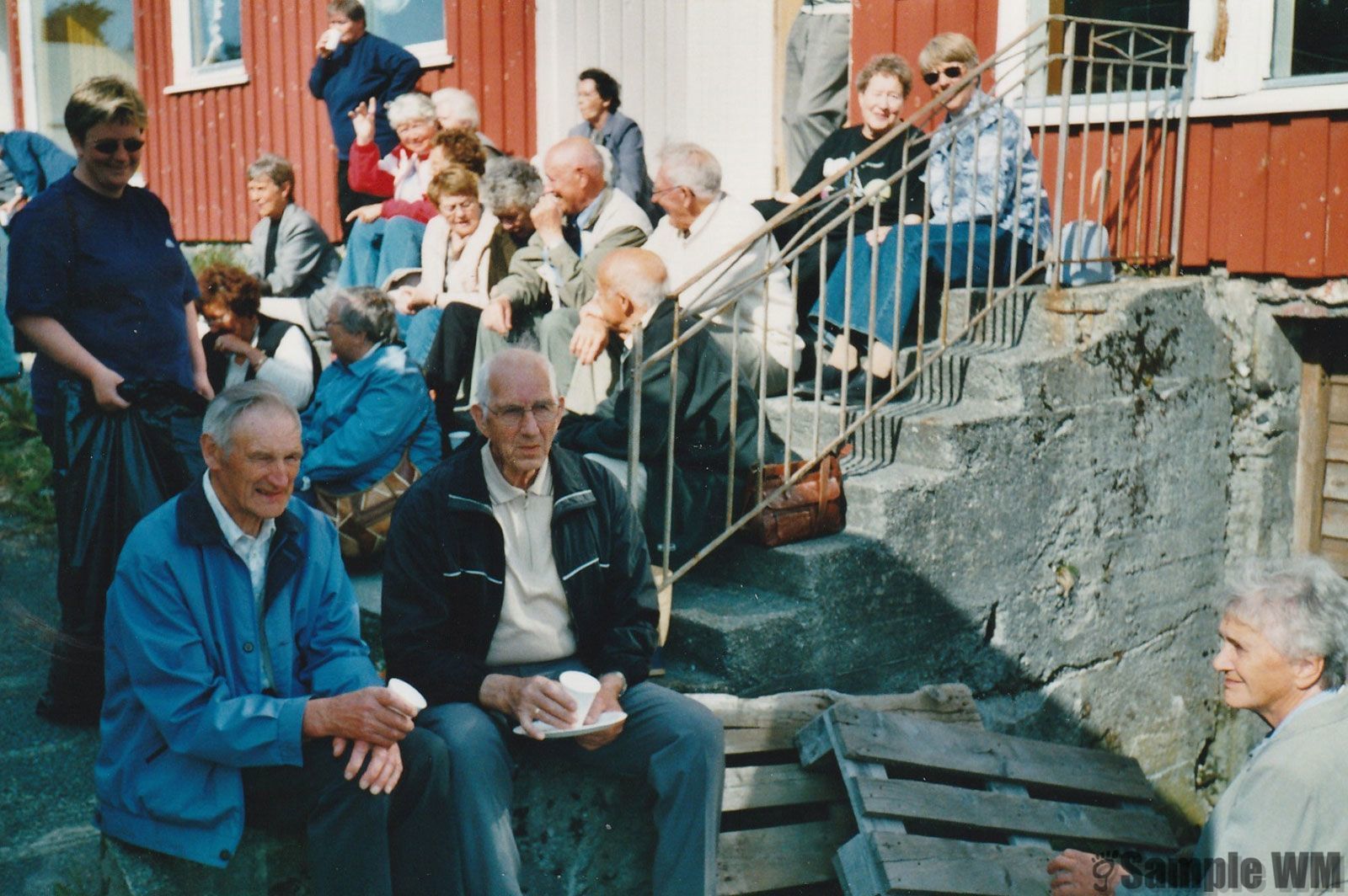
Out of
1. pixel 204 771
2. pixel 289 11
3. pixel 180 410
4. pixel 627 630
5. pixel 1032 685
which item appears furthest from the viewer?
pixel 289 11

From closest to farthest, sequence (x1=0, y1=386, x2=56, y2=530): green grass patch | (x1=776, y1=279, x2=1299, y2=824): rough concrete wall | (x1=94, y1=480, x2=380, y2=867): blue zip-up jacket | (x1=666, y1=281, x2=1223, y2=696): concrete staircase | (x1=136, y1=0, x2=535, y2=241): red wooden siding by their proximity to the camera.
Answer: (x1=94, y1=480, x2=380, y2=867): blue zip-up jacket → (x1=666, y1=281, x2=1223, y2=696): concrete staircase → (x1=776, y1=279, x2=1299, y2=824): rough concrete wall → (x1=0, y1=386, x2=56, y2=530): green grass patch → (x1=136, y1=0, x2=535, y2=241): red wooden siding

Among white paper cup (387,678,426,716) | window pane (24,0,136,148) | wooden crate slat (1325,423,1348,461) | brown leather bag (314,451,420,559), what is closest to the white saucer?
white paper cup (387,678,426,716)

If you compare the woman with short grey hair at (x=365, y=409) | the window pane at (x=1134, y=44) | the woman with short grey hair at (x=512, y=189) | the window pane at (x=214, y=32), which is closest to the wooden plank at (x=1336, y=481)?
the window pane at (x=1134, y=44)

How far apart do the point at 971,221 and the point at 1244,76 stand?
162 centimetres

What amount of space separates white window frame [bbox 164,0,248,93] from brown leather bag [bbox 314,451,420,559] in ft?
22.0

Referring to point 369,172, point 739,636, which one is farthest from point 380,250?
point 739,636

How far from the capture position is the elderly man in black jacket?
3434 millimetres

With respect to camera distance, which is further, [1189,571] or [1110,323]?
[1189,571]

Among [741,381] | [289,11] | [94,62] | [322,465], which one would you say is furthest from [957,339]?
[94,62]

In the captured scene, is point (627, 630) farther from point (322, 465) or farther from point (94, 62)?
point (94, 62)

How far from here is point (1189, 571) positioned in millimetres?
6031

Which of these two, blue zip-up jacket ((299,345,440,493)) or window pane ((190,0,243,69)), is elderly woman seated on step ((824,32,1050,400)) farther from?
window pane ((190,0,243,69))

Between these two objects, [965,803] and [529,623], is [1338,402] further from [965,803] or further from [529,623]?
[529,623]

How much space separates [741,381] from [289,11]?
21.8 feet
